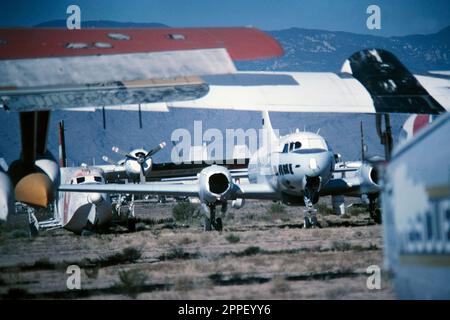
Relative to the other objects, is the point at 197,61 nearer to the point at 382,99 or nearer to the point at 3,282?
the point at 382,99

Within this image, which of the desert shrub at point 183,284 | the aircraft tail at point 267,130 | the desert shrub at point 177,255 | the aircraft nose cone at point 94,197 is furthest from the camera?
the aircraft tail at point 267,130

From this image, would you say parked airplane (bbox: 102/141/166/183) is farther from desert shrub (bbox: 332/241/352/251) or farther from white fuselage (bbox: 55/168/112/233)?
desert shrub (bbox: 332/241/352/251)

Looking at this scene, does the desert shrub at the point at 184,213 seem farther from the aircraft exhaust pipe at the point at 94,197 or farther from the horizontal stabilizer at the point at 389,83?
the horizontal stabilizer at the point at 389,83

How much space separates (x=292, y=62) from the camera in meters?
14.9

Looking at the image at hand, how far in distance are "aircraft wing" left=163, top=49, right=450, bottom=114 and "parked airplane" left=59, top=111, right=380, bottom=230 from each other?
958 cm

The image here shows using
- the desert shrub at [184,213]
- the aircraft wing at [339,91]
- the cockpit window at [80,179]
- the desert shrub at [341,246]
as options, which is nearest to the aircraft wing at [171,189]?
the cockpit window at [80,179]

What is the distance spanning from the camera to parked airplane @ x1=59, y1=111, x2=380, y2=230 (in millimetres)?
20562

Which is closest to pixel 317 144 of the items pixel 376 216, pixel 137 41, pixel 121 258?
pixel 376 216

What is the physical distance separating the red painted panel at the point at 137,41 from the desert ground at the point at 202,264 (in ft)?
13.7

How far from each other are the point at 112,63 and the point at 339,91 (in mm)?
4113

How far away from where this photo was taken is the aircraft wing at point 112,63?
21.7 feet

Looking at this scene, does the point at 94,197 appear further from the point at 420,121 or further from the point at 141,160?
the point at 420,121

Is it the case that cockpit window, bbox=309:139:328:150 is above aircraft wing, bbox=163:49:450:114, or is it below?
above

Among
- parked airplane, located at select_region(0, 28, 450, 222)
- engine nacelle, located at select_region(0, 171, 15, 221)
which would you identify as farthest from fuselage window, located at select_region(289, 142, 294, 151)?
parked airplane, located at select_region(0, 28, 450, 222)
